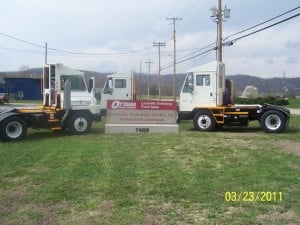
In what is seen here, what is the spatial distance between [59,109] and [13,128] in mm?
2159

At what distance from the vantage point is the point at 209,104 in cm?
2036

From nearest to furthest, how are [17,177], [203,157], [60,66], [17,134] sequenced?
[17,177]
[203,157]
[17,134]
[60,66]

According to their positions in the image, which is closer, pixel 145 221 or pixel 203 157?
pixel 145 221

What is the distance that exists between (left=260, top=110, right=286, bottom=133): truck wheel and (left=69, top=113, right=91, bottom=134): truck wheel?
7.07 m

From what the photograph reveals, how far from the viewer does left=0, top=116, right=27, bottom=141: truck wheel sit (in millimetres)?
16703

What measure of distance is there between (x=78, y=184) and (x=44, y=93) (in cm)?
1092

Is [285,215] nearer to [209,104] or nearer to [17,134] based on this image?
[17,134]

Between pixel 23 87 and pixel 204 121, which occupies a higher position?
pixel 23 87

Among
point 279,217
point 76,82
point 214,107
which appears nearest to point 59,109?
point 76,82

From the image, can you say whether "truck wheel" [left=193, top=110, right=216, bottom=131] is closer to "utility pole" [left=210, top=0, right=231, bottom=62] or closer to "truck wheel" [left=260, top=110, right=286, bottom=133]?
"truck wheel" [left=260, top=110, right=286, bottom=133]

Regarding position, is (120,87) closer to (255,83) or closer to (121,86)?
(121,86)

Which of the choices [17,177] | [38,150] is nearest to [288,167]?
[17,177]

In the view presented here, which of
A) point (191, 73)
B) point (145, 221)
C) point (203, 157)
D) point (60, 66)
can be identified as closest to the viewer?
point (145, 221)

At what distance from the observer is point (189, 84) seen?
20.8 metres
